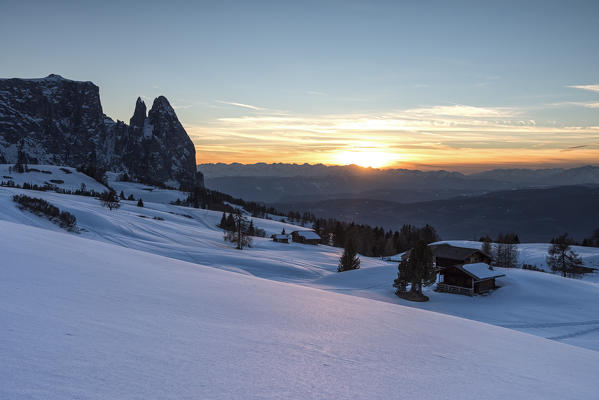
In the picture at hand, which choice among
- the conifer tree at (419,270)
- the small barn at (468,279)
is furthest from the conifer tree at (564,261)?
the conifer tree at (419,270)

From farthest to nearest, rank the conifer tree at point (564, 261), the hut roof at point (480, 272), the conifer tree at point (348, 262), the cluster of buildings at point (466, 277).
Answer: the conifer tree at point (564, 261)
the conifer tree at point (348, 262)
the cluster of buildings at point (466, 277)
the hut roof at point (480, 272)

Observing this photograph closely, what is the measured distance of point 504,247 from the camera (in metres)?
88.1

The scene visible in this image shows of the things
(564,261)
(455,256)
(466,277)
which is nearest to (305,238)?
(455,256)

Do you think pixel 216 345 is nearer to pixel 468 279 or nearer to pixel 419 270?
pixel 419 270

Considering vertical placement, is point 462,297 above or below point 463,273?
below

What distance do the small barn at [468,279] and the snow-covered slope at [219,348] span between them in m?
30.7

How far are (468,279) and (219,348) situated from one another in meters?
42.6

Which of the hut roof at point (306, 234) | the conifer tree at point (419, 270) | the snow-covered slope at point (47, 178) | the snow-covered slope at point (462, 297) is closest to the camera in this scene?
the snow-covered slope at point (462, 297)

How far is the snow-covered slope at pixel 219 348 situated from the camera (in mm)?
4352

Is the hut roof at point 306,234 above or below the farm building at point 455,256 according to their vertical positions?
below

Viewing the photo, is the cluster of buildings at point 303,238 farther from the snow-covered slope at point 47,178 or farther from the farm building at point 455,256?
the snow-covered slope at point 47,178

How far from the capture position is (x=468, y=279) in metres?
41.6

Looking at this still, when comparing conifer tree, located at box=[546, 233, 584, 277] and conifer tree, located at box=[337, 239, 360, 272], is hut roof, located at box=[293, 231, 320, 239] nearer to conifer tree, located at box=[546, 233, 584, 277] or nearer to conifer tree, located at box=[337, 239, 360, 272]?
conifer tree, located at box=[337, 239, 360, 272]

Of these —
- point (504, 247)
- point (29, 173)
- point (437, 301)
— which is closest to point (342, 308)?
point (437, 301)
